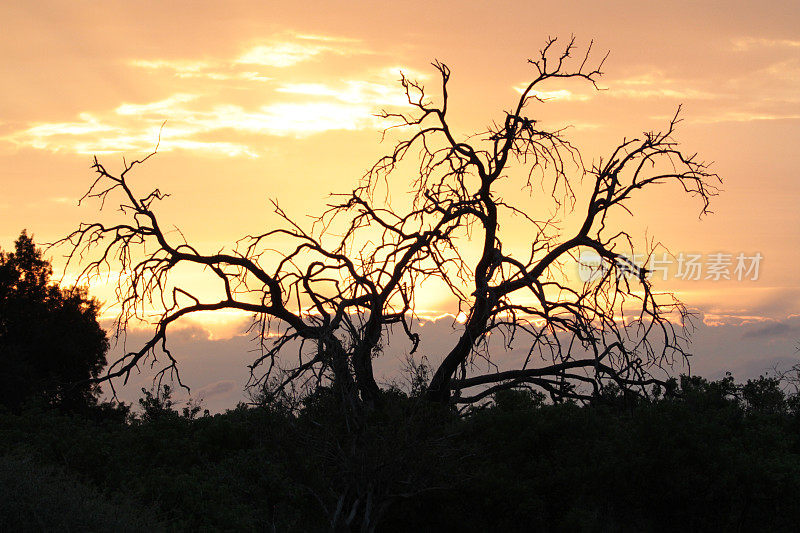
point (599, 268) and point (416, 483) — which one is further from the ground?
point (599, 268)

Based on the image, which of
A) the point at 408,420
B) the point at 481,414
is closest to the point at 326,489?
the point at 408,420

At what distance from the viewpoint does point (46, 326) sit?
1201 inches

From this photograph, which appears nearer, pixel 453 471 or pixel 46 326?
pixel 453 471

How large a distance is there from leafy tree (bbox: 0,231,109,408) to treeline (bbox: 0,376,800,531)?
51.7ft

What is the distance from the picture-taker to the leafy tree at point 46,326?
98.4 ft

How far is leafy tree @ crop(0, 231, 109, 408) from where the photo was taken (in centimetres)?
2998

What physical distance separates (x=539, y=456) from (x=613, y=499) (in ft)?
4.55

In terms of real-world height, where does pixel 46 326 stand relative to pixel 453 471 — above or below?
above

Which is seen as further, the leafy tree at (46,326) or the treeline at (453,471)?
the leafy tree at (46,326)

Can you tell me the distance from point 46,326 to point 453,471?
2296cm

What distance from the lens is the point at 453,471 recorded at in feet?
40.3

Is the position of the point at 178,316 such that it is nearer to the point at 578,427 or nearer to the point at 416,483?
the point at 416,483

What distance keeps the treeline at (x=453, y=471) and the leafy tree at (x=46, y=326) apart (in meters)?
15.8

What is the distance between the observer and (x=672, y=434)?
12852mm
